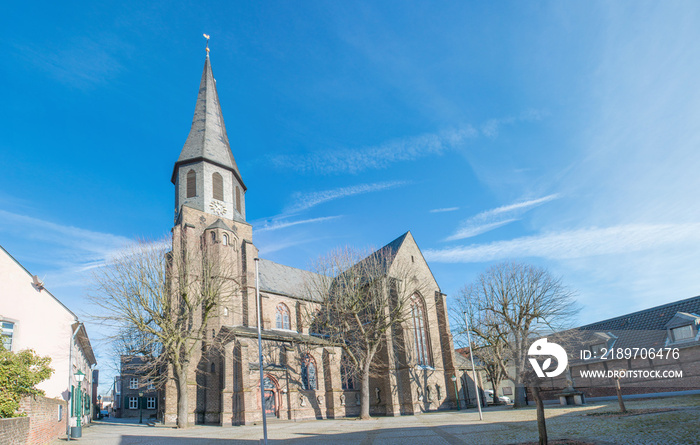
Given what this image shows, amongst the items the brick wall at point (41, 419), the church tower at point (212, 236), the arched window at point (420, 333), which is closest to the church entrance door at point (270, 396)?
the church tower at point (212, 236)

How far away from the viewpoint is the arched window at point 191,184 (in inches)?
1435

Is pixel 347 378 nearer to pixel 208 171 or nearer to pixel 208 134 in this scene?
pixel 208 171

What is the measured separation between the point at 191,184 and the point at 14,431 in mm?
25312

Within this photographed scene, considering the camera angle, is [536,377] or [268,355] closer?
[536,377]

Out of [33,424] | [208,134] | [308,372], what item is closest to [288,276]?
[308,372]

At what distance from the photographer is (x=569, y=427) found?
15.6 meters

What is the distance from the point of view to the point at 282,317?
39500 mm

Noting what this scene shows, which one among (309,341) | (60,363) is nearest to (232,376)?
(309,341)

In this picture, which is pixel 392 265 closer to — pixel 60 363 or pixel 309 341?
pixel 309 341

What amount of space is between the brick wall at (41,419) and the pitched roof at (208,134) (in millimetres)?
22354

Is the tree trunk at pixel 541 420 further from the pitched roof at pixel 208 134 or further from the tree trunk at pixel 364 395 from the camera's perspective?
the pitched roof at pixel 208 134

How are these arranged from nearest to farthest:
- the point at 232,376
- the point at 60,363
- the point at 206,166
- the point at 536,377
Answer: the point at 536,377
the point at 60,363
the point at 232,376
the point at 206,166

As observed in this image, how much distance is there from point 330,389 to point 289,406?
393cm

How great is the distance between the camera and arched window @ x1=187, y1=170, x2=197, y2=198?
120 feet
